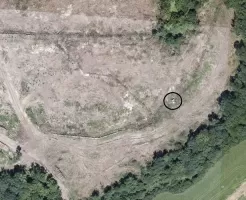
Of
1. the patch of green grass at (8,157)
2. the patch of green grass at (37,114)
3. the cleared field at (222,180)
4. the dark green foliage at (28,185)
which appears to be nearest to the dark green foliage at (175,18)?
the cleared field at (222,180)

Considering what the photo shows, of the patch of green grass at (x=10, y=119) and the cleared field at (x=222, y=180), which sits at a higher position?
the patch of green grass at (x=10, y=119)

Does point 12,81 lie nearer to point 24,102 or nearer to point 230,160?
point 24,102

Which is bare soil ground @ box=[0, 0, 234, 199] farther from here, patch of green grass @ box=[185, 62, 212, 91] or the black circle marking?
the black circle marking

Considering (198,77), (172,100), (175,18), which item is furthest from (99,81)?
(198,77)

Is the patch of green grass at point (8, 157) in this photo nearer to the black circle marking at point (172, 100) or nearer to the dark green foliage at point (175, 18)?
the black circle marking at point (172, 100)

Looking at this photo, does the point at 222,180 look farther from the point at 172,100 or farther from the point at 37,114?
the point at 37,114

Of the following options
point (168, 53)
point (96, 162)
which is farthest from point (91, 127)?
point (168, 53)
